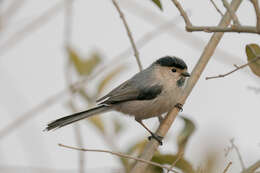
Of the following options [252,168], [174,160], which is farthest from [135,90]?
[252,168]

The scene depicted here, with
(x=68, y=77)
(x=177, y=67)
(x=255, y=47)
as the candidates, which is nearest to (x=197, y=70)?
(x=255, y=47)

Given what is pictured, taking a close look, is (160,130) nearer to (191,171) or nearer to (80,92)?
(191,171)

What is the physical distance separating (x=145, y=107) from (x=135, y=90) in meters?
0.23

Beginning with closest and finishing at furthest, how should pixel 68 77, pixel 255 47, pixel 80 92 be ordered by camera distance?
pixel 255 47
pixel 68 77
pixel 80 92

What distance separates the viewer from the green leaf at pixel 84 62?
4.32m

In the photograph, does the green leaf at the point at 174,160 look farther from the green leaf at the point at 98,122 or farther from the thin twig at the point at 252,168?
the green leaf at the point at 98,122

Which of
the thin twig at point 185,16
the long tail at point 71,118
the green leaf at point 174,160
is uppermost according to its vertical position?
the thin twig at point 185,16

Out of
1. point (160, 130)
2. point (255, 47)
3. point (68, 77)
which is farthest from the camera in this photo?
point (68, 77)

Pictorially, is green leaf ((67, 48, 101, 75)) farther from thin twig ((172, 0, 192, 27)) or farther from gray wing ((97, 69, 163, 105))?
thin twig ((172, 0, 192, 27))

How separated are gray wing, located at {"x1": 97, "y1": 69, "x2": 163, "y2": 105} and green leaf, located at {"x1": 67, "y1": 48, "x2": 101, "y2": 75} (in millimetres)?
370

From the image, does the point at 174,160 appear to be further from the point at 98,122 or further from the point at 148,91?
the point at 148,91

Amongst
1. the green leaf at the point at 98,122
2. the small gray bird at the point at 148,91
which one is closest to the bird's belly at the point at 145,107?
the small gray bird at the point at 148,91

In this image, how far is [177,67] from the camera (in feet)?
15.4

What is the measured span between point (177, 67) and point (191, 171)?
7.17 feet
